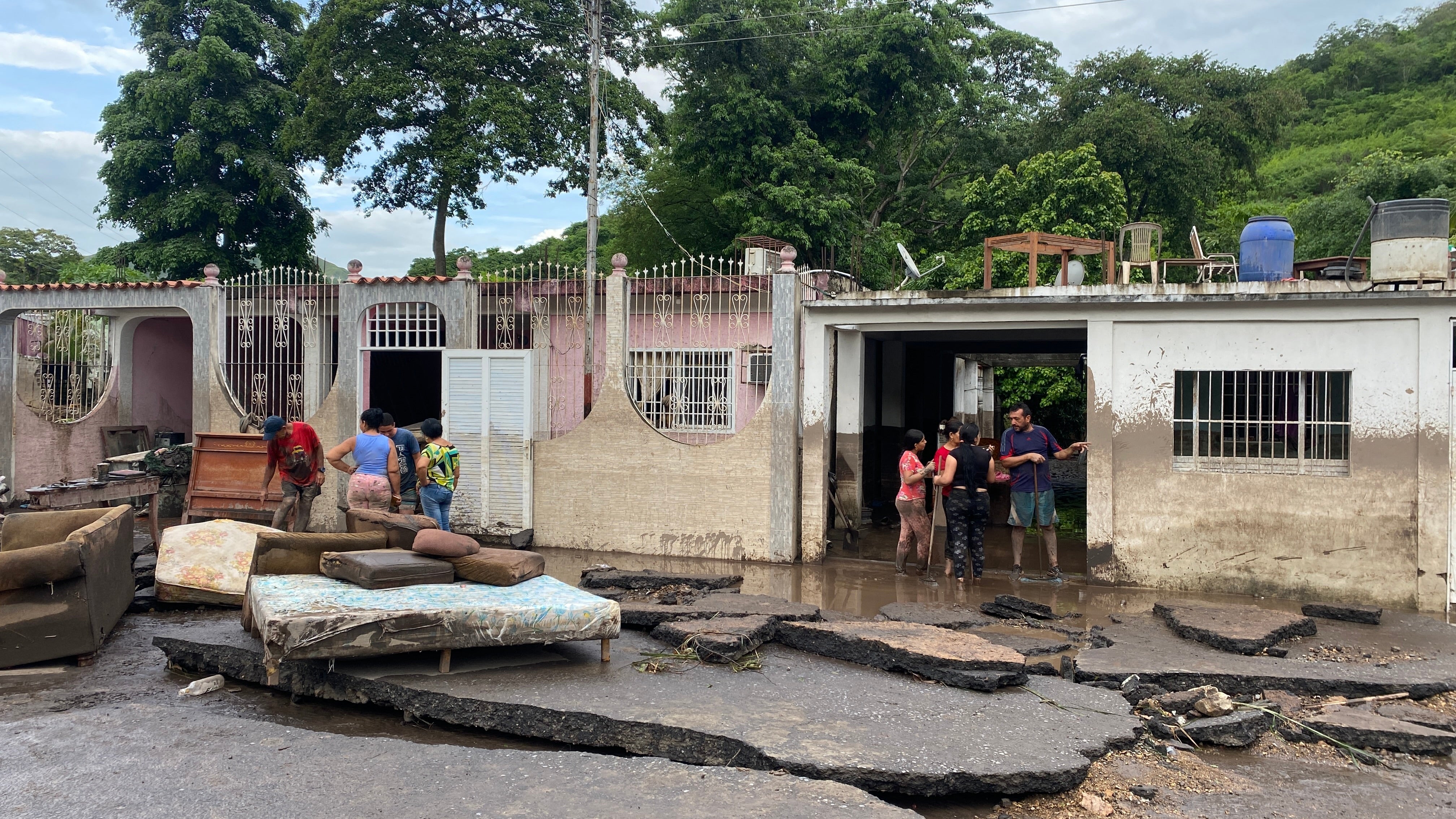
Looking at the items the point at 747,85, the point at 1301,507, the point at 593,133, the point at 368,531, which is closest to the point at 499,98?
the point at 747,85

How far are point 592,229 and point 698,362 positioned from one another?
9.74ft

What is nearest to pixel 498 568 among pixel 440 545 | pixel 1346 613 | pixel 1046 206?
pixel 440 545

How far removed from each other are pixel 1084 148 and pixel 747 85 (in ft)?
25.0

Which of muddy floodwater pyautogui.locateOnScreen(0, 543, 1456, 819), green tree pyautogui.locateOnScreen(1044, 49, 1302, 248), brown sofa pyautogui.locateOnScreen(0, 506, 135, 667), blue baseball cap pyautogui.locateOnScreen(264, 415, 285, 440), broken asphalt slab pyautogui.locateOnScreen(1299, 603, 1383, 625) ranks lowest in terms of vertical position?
muddy floodwater pyautogui.locateOnScreen(0, 543, 1456, 819)

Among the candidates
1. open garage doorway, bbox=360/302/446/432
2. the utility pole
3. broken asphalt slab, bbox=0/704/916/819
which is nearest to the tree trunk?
open garage doorway, bbox=360/302/446/432

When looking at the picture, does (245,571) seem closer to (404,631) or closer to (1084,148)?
(404,631)

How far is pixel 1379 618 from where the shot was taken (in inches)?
310

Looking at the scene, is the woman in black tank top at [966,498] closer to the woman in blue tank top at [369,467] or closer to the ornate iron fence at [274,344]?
the woman in blue tank top at [369,467]

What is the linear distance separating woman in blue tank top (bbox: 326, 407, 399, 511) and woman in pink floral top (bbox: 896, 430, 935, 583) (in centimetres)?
483

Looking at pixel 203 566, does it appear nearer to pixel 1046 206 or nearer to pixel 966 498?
pixel 966 498

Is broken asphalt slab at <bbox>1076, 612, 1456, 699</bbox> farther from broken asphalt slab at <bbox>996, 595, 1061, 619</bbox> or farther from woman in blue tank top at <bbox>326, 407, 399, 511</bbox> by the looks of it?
woman in blue tank top at <bbox>326, 407, 399, 511</bbox>

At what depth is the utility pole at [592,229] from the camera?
11.7m

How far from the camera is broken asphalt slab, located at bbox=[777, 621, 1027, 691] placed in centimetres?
580

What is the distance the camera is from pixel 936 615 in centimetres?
760
